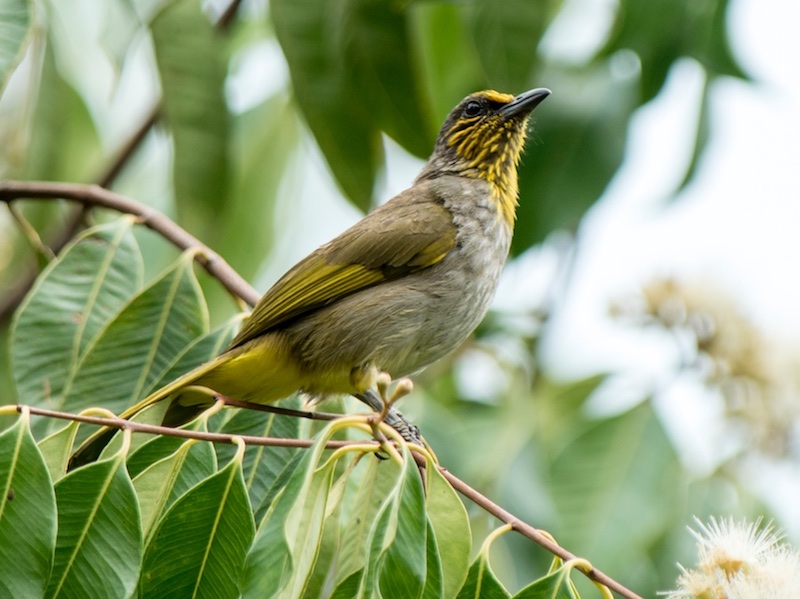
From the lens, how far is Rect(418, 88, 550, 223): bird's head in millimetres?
4531

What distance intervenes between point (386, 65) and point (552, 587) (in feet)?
7.71

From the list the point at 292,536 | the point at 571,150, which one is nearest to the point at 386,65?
the point at 571,150

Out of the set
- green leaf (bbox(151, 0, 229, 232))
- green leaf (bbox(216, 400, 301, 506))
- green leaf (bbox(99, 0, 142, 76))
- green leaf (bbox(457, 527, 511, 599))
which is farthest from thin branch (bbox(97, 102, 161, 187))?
green leaf (bbox(457, 527, 511, 599))

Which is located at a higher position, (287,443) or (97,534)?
(287,443)

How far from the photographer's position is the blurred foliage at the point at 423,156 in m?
3.84

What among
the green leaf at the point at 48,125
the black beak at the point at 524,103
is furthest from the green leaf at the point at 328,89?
the green leaf at the point at 48,125

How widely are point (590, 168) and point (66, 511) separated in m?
2.89

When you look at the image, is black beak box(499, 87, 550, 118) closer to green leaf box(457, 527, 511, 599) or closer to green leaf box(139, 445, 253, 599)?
green leaf box(457, 527, 511, 599)

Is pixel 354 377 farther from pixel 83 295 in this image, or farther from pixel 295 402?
pixel 83 295

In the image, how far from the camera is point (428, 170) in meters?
4.80

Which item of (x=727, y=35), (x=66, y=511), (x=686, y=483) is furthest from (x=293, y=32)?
(x=686, y=483)

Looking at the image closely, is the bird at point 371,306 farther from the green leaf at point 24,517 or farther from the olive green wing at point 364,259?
the green leaf at point 24,517

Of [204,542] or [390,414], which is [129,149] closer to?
[390,414]

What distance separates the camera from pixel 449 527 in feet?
8.00
